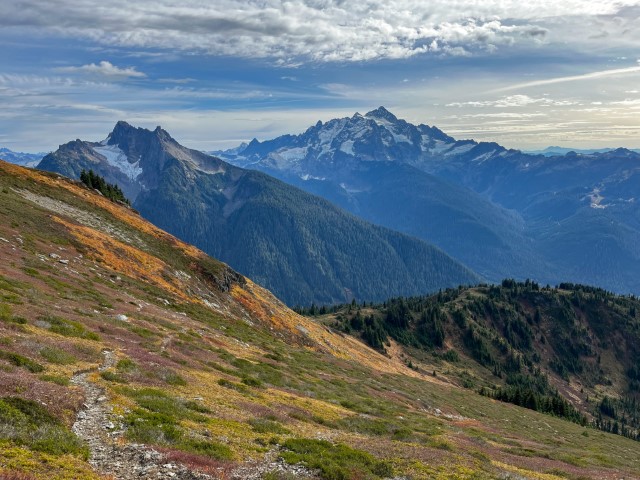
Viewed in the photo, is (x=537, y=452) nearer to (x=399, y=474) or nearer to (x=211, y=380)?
(x=399, y=474)

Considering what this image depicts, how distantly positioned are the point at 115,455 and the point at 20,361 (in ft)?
31.8

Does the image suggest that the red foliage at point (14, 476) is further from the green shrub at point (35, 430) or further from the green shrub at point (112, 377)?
Result: the green shrub at point (112, 377)

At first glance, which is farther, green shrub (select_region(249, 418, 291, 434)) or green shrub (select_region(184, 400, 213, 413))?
green shrub (select_region(184, 400, 213, 413))

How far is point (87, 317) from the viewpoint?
121 feet

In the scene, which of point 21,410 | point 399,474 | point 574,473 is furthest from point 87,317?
point 574,473

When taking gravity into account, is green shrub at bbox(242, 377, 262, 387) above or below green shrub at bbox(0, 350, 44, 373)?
below

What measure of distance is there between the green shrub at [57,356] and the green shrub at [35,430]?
8018mm

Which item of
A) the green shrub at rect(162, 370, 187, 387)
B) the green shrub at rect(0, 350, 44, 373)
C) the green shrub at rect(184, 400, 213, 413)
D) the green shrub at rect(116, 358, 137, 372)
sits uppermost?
the green shrub at rect(0, 350, 44, 373)

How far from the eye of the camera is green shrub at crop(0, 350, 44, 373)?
22.1m

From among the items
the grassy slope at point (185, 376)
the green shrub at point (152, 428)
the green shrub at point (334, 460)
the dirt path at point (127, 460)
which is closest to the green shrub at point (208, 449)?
the grassy slope at point (185, 376)

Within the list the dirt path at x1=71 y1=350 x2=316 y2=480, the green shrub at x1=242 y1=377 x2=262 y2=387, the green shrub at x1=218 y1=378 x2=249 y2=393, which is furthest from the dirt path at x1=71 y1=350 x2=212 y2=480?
the green shrub at x1=242 y1=377 x2=262 y2=387

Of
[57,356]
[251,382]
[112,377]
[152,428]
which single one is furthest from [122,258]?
[152,428]

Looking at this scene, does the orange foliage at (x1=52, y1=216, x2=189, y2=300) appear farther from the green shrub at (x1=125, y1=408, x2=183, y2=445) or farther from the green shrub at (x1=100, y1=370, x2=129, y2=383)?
the green shrub at (x1=125, y1=408, x2=183, y2=445)

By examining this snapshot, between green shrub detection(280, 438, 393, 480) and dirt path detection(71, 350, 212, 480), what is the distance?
5.30 m
